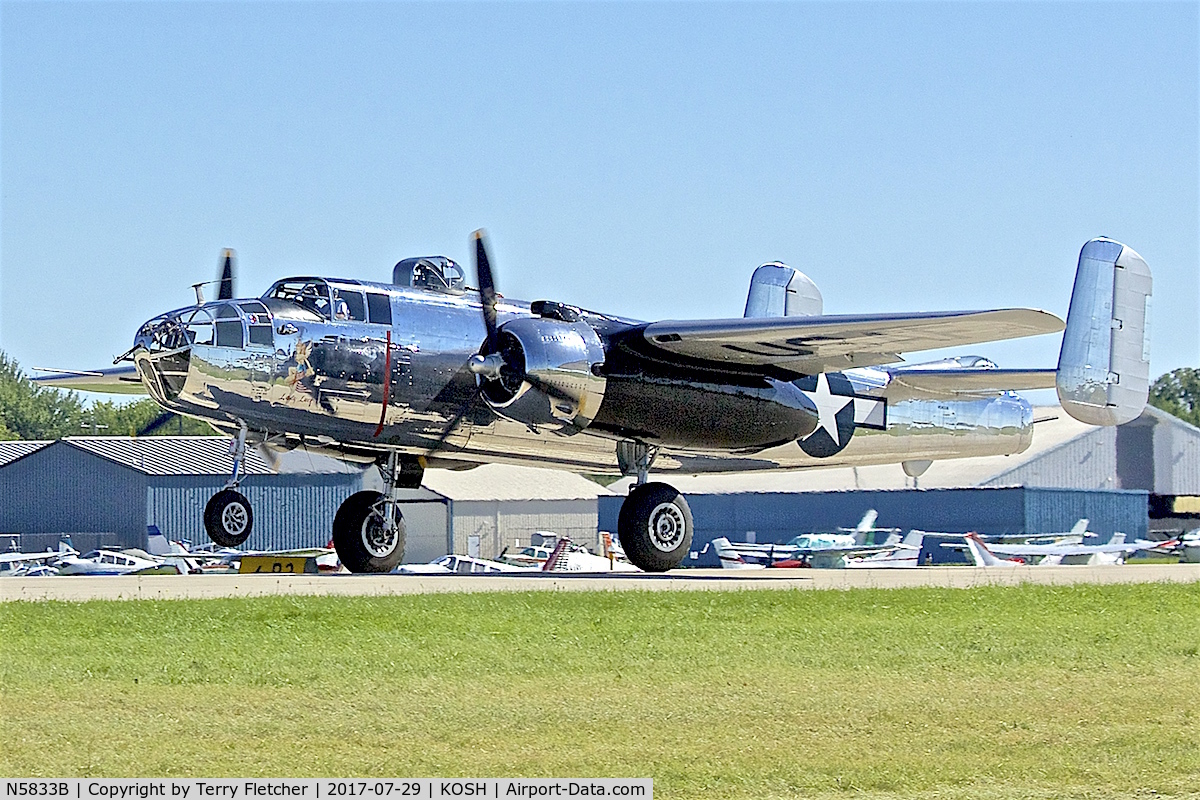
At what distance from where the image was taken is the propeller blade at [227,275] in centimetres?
2525

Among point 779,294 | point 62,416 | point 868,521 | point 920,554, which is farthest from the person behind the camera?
point 62,416

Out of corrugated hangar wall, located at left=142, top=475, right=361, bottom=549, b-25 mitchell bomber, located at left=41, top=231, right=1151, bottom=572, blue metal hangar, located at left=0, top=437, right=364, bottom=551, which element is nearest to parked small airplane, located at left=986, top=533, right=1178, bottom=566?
b-25 mitchell bomber, located at left=41, top=231, right=1151, bottom=572

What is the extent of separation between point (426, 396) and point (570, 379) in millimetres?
2423

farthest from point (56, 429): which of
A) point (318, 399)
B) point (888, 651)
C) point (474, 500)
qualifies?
point (888, 651)

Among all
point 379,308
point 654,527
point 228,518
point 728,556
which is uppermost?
point 379,308

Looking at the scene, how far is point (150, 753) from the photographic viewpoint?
30.9ft

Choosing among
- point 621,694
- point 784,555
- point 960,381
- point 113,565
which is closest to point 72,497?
point 113,565

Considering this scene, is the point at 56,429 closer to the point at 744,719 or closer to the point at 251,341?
the point at 251,341

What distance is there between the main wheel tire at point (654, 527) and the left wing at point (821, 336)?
7.02 feet

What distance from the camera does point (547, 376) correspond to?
69.1ft

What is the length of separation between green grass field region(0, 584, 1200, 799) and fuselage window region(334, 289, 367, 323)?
527cm

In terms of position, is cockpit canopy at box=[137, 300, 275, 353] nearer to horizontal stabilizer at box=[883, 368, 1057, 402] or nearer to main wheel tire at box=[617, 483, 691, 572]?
main wheel tire at box=[617, 483, 691, 572]

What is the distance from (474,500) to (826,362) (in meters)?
42.6

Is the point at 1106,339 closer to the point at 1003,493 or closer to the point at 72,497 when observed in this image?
the point at 1003,493
